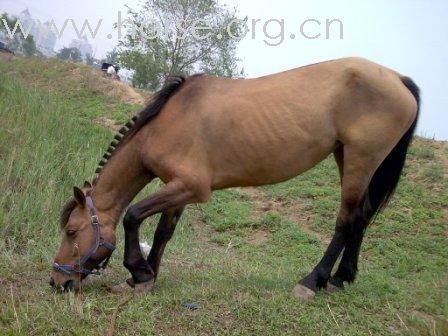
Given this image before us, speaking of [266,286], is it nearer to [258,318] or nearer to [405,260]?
[258,318]

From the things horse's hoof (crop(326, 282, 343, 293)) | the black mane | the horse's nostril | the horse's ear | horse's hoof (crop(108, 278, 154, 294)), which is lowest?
horse's hoof (crop(326, 282, 343, 293))

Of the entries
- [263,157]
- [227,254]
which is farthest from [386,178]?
[227,254]

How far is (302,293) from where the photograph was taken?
13.2ft

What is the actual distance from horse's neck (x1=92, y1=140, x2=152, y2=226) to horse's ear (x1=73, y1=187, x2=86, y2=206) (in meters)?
0.13

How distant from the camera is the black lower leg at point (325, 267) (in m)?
4.14

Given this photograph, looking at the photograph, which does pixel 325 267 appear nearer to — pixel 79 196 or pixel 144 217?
pixel 144 217

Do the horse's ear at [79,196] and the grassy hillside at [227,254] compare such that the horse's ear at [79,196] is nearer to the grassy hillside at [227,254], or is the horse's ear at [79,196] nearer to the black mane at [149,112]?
the black mane at [149,112]

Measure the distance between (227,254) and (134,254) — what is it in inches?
111

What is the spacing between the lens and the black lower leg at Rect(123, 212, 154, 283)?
12.8 feet

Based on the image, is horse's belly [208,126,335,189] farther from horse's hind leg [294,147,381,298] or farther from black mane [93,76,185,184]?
black mane [93,76,185,184]

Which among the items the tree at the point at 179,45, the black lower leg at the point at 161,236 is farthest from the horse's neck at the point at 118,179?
the tree at the point at 179,45

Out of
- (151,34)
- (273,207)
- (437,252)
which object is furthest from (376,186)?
(151,34)

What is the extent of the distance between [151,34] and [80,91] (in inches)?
294

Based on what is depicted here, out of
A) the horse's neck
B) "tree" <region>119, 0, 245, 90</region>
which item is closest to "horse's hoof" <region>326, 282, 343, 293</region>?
the horse's neck
